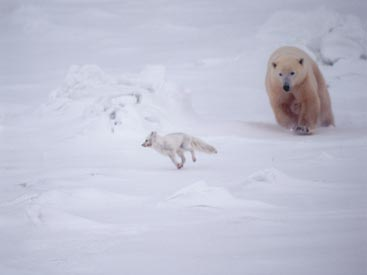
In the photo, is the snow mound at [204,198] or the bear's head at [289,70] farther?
the bear's head at [289,70]

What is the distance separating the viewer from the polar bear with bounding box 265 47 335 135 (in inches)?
187

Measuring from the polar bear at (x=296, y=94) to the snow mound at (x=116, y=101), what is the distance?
722 mm

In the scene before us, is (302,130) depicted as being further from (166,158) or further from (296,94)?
(166,158)

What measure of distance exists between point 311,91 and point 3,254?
295 centimetres

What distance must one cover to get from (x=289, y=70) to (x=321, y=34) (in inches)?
102

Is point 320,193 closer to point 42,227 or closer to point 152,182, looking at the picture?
point 152,182

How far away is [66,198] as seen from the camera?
311 cm

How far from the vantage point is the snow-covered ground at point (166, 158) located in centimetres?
250

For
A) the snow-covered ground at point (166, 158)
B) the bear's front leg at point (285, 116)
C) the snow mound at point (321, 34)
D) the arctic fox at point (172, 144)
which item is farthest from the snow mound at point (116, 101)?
the snow mound at point (321, 34)

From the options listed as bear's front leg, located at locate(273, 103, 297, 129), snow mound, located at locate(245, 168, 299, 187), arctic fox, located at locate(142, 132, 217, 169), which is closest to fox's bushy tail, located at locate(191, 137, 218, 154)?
arctic fox, located at locate(142, 132, 217, 169)

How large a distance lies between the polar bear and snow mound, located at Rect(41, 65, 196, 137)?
72 cm

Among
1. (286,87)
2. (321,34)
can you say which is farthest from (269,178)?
(321,34)

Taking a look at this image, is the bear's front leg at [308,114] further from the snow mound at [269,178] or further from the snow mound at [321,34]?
the snow mound at [269,178]

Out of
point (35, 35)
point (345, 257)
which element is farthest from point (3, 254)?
point (35, 35)
